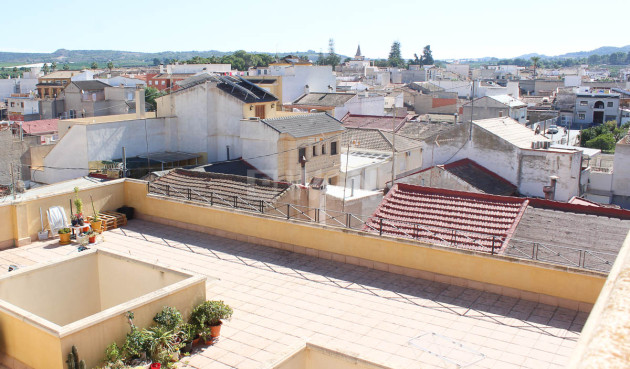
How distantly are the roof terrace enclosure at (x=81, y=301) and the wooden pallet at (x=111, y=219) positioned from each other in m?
4.22

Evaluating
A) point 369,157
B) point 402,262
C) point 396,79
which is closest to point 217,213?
point 402,262

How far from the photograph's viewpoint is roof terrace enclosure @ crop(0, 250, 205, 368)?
27.7 feet

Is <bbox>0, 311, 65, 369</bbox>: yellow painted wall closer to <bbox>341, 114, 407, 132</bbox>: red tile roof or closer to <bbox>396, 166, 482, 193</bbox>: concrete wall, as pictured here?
<bbox>396, 166, 482, 193</bbox>: concrete wall

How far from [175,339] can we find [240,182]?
12.0 m

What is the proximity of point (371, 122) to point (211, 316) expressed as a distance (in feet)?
128

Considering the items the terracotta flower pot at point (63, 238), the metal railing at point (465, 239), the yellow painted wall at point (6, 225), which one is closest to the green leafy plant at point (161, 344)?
the metal railing at point (465, 239)

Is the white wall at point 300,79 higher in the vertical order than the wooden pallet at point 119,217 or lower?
higher

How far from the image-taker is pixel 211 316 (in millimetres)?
9680

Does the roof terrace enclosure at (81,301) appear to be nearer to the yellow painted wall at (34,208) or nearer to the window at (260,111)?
the yellow painted wall at (34,208)

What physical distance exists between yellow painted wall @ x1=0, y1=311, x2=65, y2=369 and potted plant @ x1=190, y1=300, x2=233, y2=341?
7.48 ft

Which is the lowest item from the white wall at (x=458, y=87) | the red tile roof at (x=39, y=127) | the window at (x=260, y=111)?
the red tile roof at (x=39, y=127)

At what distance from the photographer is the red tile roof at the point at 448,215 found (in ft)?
53.8

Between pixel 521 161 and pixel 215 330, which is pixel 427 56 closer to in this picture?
pixel 521 161

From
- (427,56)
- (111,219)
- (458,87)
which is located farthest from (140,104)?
(427,56)
